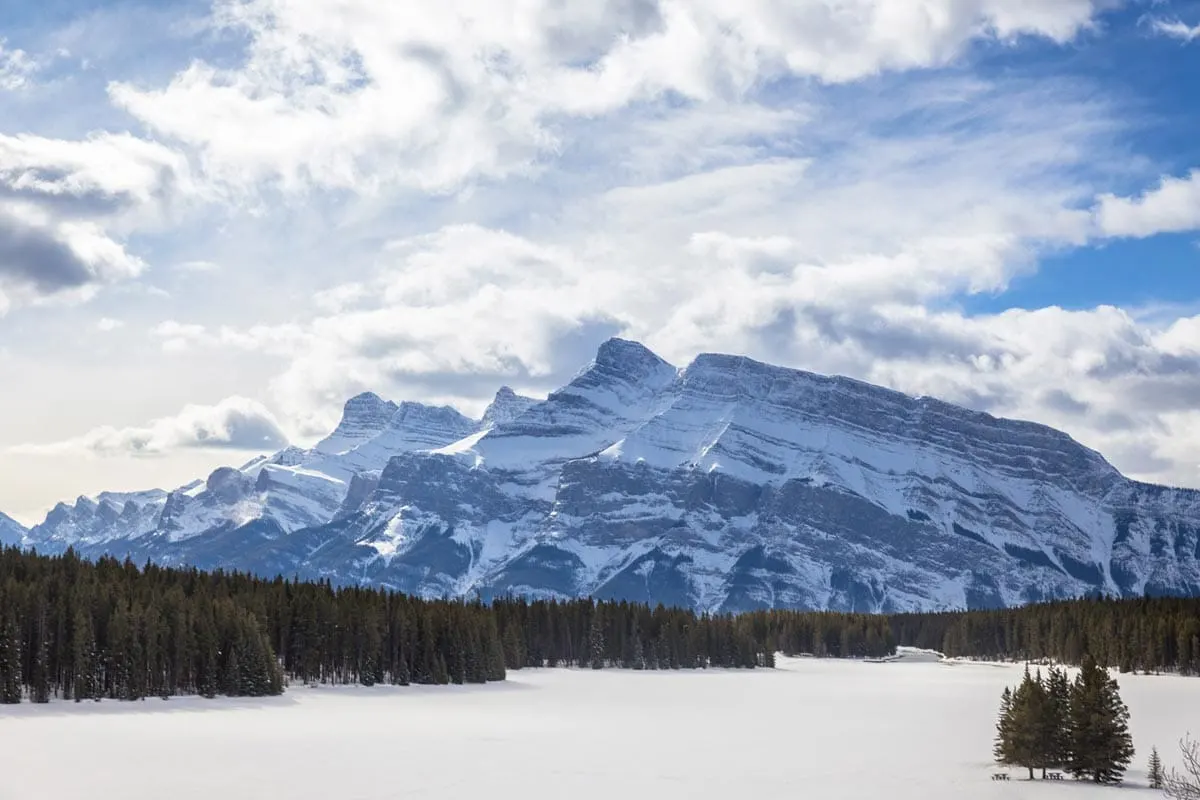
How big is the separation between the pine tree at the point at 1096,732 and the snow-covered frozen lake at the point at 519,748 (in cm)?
241

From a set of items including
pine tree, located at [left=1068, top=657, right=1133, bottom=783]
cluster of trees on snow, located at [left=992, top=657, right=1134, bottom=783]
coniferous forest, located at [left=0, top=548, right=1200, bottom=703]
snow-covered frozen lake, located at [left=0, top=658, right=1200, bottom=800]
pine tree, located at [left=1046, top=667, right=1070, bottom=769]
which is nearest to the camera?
snow-covered frozen lake, located at [left=0, top=658, right=1200, bottom=800]

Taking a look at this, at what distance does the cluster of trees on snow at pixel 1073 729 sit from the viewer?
7044 centimetres

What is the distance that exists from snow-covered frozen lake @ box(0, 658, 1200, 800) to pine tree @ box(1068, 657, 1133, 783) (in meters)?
2.41

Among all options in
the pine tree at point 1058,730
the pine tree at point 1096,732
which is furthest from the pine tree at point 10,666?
the pine tree at point 1096,732

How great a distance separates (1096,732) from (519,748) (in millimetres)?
33630

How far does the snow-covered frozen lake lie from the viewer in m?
64.1

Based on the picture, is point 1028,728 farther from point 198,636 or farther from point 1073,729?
point 198,636

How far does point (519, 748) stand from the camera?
82.9 meters

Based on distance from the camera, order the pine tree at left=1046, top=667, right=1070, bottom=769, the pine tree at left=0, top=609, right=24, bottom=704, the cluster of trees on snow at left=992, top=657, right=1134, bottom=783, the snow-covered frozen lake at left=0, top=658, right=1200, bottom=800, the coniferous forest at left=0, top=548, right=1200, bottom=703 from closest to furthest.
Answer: the snow-covered frozen lake at left=0, top=658, right=1200, bottom=800, the cluster of trees on snow at left=992, top=657, right=1134, bottom=783, the pine tree at left=1046, top=667, right=1070, bottom=769, the pine tree at left=0, top=609, right=24, bottom=704, the coniferous forest at left=0, top=548, right=1200, bottom=703

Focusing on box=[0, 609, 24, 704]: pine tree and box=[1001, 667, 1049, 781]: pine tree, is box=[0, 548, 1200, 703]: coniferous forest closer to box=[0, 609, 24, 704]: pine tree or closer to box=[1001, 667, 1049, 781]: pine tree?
box=[0, 609, 24, 704]: pine tree

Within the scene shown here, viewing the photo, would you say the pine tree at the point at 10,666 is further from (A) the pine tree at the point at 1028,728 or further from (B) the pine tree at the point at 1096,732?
(B) the pine tree at the point at 1096,732

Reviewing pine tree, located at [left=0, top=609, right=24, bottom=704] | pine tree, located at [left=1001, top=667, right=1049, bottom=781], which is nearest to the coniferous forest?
pine tree, located at [left=0, top=609, right=24, bottom=704]

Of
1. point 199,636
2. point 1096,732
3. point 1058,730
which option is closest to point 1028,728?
point 1058,730

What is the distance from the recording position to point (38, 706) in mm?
110812
